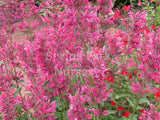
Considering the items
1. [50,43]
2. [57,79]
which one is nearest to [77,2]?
[50,43]

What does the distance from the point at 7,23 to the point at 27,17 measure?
1.39ft

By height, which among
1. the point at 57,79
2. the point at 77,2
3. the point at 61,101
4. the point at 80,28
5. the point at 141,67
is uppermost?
the point at 77,2

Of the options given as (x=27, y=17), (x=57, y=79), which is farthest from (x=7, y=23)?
(x=57, y=79)

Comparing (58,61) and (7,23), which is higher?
(7,23)

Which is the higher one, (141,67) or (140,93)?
(141,67)

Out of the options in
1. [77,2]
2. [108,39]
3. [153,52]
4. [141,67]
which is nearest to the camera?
[153,52]

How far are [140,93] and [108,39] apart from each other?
1.15 meters

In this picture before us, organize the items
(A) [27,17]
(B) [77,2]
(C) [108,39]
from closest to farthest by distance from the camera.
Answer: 1. (B) [77,2]
2. (C) [108,39]
3. (A) [27,17]

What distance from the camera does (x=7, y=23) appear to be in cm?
385

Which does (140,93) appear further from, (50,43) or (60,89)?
(50,43)

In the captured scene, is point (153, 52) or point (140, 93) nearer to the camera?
point (153, 52)

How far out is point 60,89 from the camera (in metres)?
2.16

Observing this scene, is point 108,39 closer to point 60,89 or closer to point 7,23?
point 60,89

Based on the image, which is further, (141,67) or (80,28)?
(80,28)
